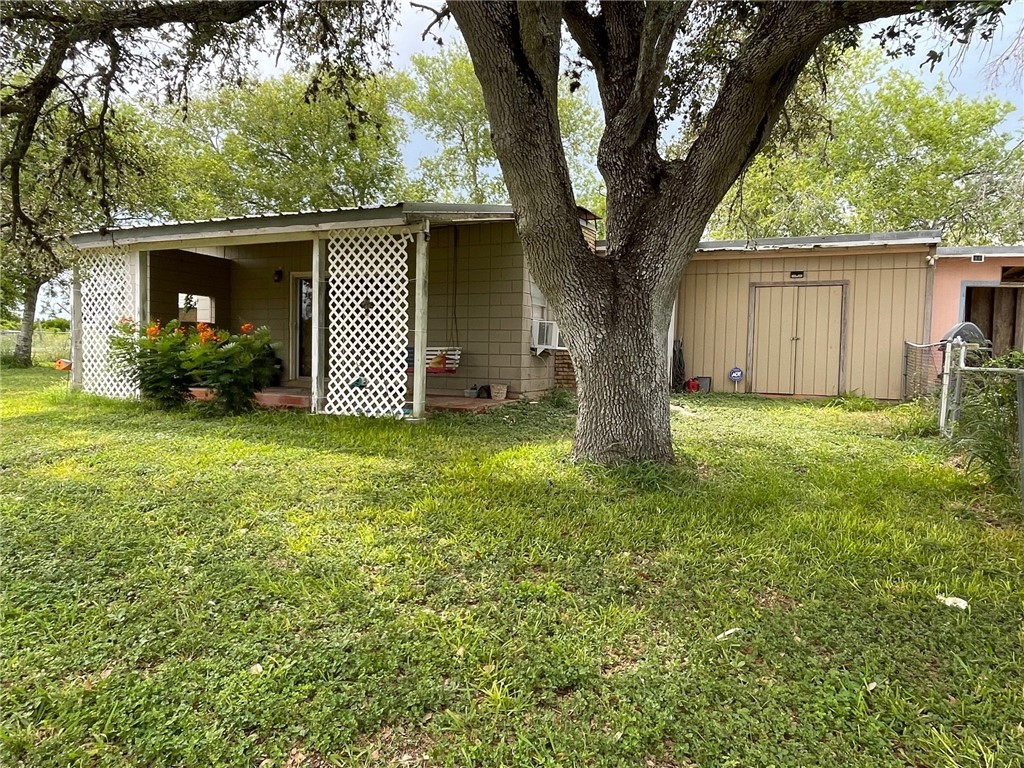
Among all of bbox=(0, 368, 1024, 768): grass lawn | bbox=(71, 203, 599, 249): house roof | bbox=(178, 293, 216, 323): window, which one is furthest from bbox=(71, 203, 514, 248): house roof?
bbox=(0, 368, 1024, 768): grass lawn

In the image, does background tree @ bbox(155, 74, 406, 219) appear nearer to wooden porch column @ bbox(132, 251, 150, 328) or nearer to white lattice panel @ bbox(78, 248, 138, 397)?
white lattice panel @ bbox(78, 248, 138, 397)

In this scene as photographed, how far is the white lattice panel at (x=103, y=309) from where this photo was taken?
7.66 meters

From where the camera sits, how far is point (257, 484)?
3.69m

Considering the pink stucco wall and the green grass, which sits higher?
the pink stucco wall

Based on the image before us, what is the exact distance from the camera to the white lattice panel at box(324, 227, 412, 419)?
6.21 metres

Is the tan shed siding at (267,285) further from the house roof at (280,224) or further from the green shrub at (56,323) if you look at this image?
the green shrub at (56,323)

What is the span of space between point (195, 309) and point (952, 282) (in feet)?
40.3

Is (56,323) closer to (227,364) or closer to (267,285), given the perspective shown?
(267,285)

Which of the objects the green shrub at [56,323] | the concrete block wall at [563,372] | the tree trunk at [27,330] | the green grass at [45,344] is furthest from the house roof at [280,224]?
the green shrub at [56,323]

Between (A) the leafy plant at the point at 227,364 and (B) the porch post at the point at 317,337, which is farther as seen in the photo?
(B) the porch post at the point at 317,337

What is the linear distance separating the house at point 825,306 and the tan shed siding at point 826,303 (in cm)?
2

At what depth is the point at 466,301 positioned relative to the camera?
7930 millimetres

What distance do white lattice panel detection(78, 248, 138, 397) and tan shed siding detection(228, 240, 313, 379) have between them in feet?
6.44

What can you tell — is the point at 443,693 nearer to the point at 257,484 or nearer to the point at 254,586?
the point at 254,586
